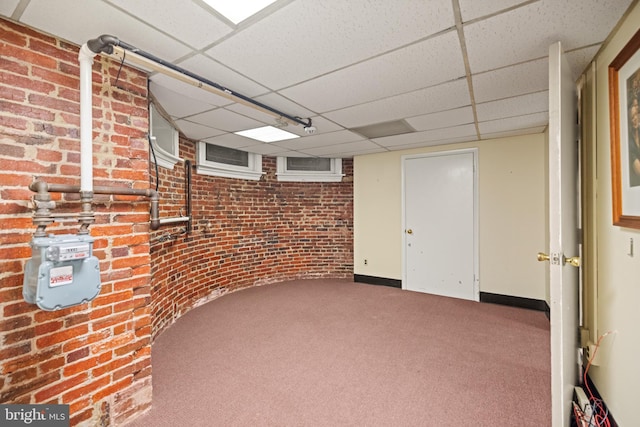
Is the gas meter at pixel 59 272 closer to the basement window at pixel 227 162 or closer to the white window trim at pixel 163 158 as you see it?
the white window trim at pixel 163 158

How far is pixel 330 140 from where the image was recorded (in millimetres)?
4125

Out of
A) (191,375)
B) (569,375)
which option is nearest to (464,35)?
(569,375)

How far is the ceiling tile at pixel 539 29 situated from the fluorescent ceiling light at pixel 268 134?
230 centimetres

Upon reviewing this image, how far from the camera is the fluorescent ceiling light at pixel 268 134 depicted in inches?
142

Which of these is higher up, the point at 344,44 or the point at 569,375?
the point at 344,44

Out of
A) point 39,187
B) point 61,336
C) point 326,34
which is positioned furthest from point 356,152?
point 61,336

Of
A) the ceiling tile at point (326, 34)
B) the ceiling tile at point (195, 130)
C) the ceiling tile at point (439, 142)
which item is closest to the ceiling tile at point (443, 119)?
the ceiling tile at point (439, 142)

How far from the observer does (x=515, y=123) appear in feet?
11.1

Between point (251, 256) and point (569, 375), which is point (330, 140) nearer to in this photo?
point (251, 256)

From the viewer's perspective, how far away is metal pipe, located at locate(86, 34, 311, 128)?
5.24 ft

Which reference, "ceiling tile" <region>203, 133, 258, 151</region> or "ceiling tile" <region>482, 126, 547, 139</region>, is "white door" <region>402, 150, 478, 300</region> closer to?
"ceiling tile" <region>482, 126, 547, 139</region>

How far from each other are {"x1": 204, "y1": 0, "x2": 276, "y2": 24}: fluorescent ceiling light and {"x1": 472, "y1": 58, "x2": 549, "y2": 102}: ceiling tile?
1657 mm

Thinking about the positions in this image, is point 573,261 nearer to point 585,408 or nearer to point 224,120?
point 585,408

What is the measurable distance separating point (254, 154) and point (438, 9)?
398cm
